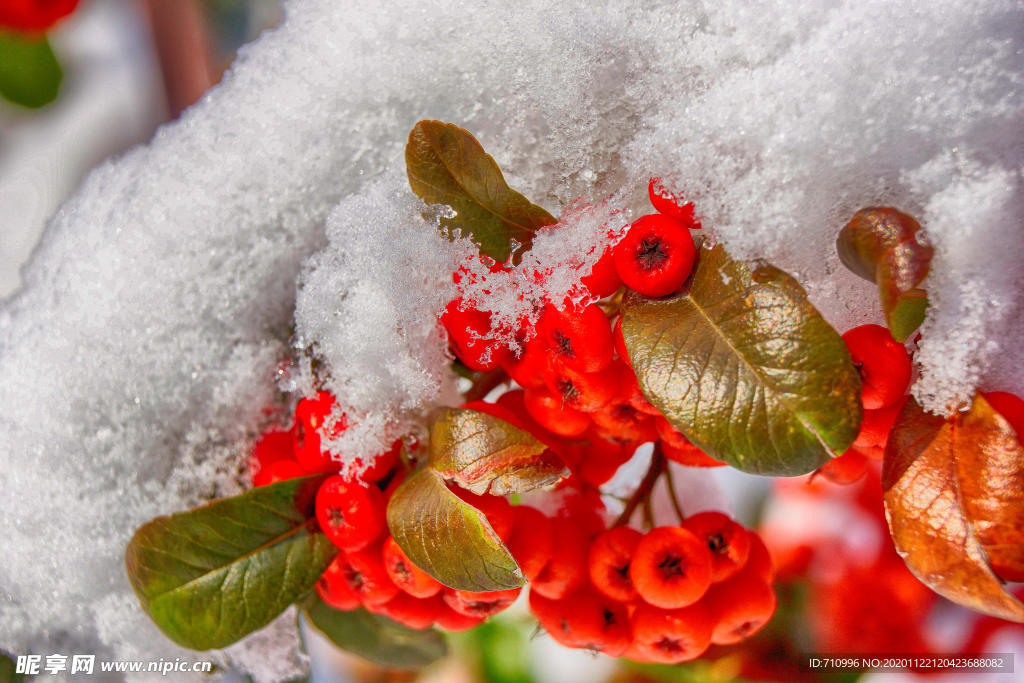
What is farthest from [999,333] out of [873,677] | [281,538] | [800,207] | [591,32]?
[873,677]

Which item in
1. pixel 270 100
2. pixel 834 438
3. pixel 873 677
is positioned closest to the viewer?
pixel 834 438

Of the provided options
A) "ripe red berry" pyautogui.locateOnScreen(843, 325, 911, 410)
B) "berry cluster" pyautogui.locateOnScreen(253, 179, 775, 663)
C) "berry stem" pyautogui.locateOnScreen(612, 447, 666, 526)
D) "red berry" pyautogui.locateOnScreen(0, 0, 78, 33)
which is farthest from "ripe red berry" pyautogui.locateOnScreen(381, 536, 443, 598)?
"red berry" pyautogui.locateOnScreen(0, 0, 78, 33)

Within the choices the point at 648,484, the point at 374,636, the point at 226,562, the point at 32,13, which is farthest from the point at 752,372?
the point at 32,13

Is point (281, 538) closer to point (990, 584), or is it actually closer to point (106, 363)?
point (106, 363)

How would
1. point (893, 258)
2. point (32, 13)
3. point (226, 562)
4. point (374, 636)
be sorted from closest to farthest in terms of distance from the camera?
point (893, 258) → point (226, 562) → point (374, 636) → point (32, 13)

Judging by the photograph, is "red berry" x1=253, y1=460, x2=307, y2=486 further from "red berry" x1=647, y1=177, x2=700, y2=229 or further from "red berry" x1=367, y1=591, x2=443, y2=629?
"red berry" x1=647, y1=177, x2=700, y2=229

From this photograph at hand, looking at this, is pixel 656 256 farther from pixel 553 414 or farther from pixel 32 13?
pixel 32 13
